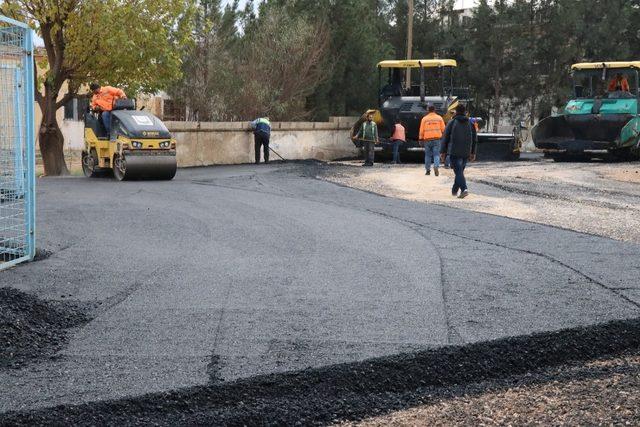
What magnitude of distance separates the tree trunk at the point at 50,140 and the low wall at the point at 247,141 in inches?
120

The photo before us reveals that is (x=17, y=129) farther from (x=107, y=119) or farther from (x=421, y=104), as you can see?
(x=421, y=104)

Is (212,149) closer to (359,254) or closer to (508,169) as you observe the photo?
(508,169)

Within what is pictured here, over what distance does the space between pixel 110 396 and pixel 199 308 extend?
6.80 feet

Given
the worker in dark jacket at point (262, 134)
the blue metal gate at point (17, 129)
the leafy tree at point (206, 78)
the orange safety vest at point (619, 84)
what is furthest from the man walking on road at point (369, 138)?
the blue metal gate at point (17, 129)

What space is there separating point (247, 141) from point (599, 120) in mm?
10670

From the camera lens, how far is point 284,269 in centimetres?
828

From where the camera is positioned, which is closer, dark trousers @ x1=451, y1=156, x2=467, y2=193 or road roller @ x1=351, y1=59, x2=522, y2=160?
dark trousers @ x1=451, y1=156, x2=467, y2=193

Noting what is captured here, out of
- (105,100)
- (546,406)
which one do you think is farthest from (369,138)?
(546,406)

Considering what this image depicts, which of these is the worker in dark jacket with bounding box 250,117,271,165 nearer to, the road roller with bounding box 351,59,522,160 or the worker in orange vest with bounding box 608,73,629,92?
the road roller with bounding box 351,59,522,160

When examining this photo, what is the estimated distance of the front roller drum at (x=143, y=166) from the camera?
1775 cm

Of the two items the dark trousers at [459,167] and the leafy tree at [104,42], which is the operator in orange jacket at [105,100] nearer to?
the leafy tree at [104,42]

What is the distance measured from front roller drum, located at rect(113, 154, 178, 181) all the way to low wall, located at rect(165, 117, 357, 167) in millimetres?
5866

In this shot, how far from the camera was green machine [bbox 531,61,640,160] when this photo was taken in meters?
25.1

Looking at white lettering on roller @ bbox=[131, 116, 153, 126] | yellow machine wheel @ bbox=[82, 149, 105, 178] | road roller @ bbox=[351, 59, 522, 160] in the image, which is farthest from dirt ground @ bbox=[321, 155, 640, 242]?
yellow machine wheel @ bbox=[82, 149, 105, 178]
